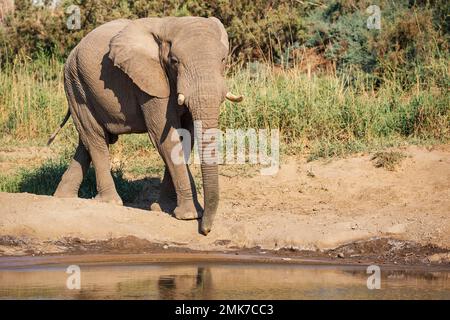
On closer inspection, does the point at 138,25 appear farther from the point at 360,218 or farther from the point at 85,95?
the point at 360,218

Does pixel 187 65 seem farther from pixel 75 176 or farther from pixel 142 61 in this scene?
pixel 75 176

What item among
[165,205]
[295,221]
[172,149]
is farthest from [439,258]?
[165,205]

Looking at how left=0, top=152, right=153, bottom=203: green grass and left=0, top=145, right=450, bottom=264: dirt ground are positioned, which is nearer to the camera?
left=0, top=145, right=450, bottom=264: dirt ground

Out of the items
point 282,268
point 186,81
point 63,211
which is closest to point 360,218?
point 282,268

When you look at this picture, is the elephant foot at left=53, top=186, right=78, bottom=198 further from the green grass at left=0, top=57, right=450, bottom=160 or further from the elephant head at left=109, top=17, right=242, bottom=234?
the elephant head at left=109, top=17, right=242, bottom=234

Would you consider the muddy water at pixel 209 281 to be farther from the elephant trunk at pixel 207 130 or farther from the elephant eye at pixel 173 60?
the elephant eye at pixel 173 60

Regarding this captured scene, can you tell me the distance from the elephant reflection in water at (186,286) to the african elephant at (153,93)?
3.99 ft

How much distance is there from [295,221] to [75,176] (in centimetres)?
260

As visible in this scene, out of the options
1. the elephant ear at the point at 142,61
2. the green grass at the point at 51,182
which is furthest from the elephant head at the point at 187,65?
the green grass at the point at 51,182

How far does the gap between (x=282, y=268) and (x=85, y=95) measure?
10.4ft

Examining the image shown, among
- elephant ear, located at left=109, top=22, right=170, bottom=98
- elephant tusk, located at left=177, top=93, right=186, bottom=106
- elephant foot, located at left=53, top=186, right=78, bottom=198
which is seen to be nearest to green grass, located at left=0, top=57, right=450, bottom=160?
elephant foot, located at left=53, top=186, right=78, bottom=198

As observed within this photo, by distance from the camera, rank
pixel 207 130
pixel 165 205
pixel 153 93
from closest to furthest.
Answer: pixel 207 130
pixel 153 93
pixel 165 205

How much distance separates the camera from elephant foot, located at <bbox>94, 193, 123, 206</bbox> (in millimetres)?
10820

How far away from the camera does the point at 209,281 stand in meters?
8.38
